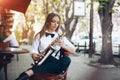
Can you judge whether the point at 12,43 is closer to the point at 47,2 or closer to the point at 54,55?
the point at 54,55

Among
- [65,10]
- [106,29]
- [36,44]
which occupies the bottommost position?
[106,29]

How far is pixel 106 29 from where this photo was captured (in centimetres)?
1639

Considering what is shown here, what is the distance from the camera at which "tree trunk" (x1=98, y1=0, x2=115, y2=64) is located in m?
16.1

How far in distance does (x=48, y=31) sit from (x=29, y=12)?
3623 centimetres

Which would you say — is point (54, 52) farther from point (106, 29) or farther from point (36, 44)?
point (106, 29)

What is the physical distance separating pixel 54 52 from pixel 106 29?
445 inches

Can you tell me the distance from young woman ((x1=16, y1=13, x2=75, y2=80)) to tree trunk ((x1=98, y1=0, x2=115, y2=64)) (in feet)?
35.2

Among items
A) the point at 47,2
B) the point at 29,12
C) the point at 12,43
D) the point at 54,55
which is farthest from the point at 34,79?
the point at 29,12

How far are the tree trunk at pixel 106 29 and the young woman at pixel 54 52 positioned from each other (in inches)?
422

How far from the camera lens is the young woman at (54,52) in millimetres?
5172

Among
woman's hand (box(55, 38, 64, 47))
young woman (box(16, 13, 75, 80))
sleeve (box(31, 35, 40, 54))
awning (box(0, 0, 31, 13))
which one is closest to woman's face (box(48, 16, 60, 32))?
young woman (box(16, 13, 75, 80))

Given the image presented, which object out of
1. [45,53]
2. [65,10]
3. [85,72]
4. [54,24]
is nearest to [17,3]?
[85,72]

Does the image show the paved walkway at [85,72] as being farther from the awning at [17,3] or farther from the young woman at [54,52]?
the young woman at [54,52]

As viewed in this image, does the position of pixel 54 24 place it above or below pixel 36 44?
above
